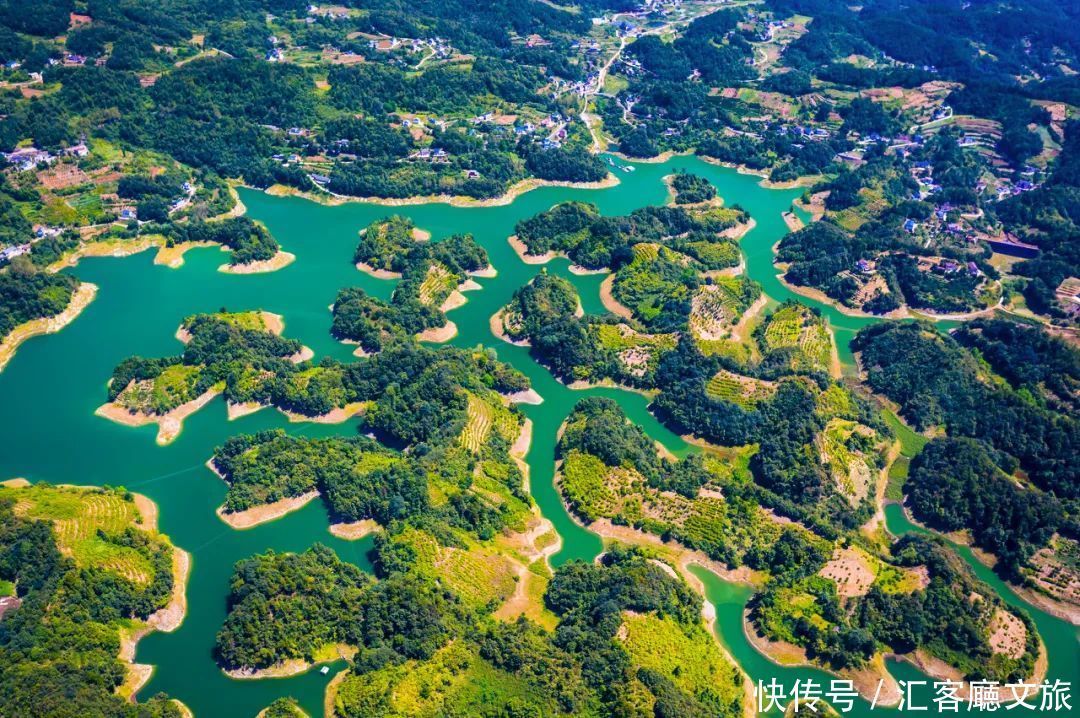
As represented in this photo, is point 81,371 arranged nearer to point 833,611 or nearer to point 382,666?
point 382,666

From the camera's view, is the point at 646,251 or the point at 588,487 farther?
the point at 646,251

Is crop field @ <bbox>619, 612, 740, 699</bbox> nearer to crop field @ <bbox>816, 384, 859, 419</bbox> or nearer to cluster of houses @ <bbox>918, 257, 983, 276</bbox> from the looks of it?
crop field @ <bbox>816, 384, 859, 419</bbox>

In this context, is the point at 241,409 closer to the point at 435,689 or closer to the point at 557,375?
the point at 557,375

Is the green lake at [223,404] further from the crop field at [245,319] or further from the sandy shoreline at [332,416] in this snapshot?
the crop field at [245,319]

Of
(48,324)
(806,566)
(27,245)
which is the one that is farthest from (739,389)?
(27,245)

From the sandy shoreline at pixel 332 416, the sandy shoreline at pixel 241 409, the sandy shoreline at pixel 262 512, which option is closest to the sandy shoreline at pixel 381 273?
the sandy shoreline at pixel 332 416

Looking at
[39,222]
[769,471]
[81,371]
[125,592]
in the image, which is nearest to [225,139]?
[39,222]
